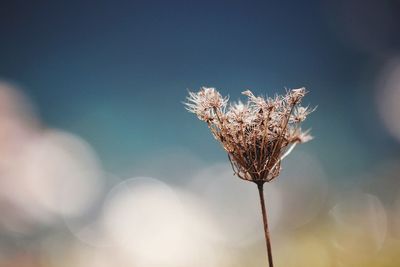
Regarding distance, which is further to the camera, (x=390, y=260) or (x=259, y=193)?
(x=390, y=260)

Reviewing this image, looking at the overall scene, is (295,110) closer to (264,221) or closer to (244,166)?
(244,166)

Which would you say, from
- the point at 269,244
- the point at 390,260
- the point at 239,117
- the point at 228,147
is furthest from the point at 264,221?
the point at 390,260

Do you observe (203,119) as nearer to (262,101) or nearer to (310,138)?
(262,101)

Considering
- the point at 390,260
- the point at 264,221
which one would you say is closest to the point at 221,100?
the point at 264,221

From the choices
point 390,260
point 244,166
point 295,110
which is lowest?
point 244,166

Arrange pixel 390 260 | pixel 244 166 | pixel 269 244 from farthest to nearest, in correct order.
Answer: pixel 390 260 → pixel 244 166 → pixel 269 244

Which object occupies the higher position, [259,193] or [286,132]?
[286,132]

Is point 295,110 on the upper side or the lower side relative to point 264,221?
upper

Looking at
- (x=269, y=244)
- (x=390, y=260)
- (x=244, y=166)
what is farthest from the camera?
(x=390, y=260)

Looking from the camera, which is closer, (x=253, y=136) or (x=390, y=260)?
(x=253, y=136)
